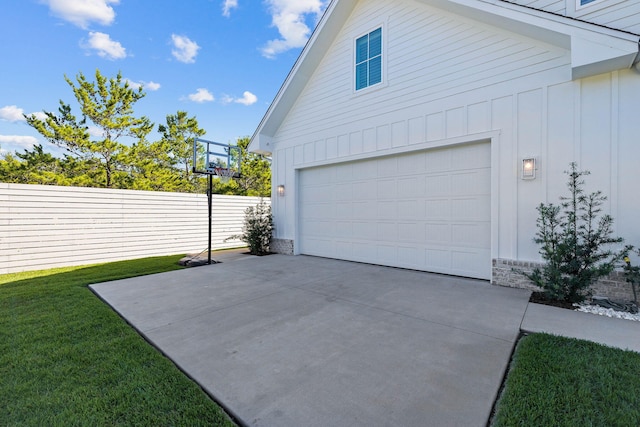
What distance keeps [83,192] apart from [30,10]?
648 cm

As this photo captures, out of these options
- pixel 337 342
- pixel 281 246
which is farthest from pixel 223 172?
pixel 337 342

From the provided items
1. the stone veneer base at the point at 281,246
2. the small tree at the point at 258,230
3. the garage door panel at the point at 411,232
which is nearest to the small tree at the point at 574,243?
the garage door panel at the point at 411,232

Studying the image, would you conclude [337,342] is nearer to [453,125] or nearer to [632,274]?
[632,274]

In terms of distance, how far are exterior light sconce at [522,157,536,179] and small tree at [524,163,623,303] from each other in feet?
1.46

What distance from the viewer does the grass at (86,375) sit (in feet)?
6.23

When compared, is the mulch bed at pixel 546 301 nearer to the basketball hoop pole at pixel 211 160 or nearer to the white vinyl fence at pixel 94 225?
the basketball hoop pole at pixel 211 160

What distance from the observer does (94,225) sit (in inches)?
313

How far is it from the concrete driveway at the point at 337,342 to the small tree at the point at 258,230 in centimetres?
327

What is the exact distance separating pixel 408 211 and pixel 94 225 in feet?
27.7

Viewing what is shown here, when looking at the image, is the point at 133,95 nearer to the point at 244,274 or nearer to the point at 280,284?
the point at 244,274

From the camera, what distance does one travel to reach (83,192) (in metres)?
7.71

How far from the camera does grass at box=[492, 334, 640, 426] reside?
5.91ft

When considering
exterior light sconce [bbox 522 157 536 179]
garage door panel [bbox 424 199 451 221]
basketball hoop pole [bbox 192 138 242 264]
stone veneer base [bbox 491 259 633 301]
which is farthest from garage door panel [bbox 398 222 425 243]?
basketball hoop pole [bbox 192 138 242 264]

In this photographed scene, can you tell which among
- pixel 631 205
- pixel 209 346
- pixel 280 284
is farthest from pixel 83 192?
pixel 631 205
